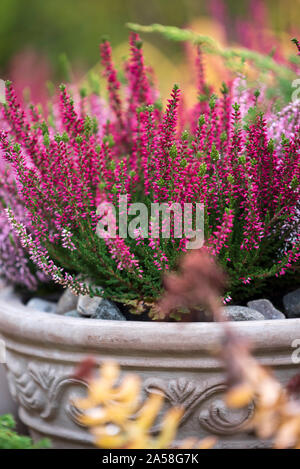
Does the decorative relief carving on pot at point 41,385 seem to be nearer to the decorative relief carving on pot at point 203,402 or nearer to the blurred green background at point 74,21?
the decorative relief carving on pot at point 203,402

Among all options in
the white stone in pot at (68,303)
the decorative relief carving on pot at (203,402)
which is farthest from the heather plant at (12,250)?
the decorative relief carving on pot at (203,402)

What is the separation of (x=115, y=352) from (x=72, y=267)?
274mm

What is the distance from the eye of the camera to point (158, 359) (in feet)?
3.29

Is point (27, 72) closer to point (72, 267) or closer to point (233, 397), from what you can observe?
point (72, 267)

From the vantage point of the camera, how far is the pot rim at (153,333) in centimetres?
97

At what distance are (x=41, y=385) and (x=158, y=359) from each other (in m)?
0.26

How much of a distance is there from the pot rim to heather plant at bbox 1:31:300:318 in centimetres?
10

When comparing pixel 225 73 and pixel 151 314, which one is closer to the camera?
pixel 151 314

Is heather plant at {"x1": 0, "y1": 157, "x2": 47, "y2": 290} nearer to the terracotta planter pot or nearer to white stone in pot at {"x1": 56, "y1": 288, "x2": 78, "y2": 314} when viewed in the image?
white stone in pot at {"x1": 56, "y1": 288, "x2": 78, "y2": 314}

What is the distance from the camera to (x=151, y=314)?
1.10 meters

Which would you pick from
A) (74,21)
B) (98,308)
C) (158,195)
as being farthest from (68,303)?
(74,21)

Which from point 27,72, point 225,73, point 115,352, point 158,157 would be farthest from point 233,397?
point 27,72

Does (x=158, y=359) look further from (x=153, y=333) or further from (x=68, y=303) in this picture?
(x=68, y=303)

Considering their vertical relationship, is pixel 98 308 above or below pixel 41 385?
above
